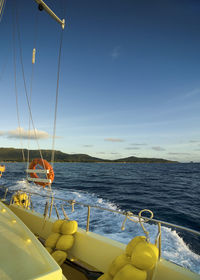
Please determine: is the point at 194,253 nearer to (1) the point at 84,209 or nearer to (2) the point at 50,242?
(2) the point at 50,242

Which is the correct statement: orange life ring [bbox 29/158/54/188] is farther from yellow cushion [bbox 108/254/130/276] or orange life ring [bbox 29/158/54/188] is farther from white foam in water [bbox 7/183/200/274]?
yellow cushion [bbox 108/254/130/276]

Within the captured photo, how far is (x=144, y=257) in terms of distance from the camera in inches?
86.8

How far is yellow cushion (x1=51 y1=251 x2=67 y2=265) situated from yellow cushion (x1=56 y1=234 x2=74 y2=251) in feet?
0.27

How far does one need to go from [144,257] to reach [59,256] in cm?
195

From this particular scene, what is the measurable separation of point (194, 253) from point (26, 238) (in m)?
6.04

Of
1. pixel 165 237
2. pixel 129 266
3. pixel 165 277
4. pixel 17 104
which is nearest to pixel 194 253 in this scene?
pixel 165 237

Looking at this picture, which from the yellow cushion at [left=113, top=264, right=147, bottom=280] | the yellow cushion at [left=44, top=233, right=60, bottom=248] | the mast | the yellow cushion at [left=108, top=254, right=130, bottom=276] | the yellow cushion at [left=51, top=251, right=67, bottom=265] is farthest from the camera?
the mast

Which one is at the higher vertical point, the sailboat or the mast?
the mast

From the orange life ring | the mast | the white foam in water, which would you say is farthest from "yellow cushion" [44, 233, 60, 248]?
the mast

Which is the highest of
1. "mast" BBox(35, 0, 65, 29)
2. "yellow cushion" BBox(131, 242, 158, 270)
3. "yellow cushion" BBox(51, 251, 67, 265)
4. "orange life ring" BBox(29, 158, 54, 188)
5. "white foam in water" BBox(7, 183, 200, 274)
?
"mast" BBox(35, 0, 65, 29)

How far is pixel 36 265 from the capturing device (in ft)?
6.06

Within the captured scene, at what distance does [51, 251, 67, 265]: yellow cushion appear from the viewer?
10.9ft

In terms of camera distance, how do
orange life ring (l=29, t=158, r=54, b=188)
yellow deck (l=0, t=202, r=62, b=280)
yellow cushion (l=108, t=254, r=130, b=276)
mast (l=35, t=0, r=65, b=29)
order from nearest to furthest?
yellow deck (l=0, t=202, r=62, b=280) → yellow cushion (l=108, t=254, r=130, b=276) → orange life ring (l=29, t=158, r=54, b=188) → mast (l=35, t=0, r=65, b=29)

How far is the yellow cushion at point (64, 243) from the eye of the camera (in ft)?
11.1
